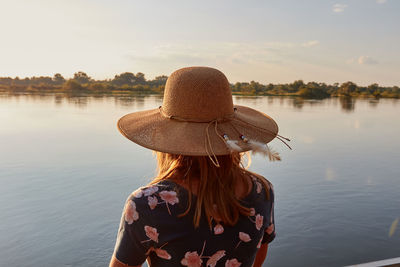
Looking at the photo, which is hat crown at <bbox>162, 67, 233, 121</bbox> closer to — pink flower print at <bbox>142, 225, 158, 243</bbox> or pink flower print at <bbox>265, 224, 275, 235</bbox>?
pink flower print at <bbox>142, 225, 158, 243</bbox>

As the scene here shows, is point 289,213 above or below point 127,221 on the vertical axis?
below

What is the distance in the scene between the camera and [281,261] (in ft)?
15.4

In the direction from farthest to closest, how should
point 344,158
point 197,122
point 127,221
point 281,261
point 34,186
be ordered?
point 344,158 → point 34,186 → point 281,261 → point 197,122 → point 127,221

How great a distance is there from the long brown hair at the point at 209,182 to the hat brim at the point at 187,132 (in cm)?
5

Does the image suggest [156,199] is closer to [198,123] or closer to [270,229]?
[198,123]

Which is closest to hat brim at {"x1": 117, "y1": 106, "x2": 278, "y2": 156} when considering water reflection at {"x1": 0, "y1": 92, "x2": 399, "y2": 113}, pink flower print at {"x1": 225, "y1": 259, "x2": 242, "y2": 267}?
pink flower print at {"x1": 225, "y1": 259, "x2": 242, "y2": 267}

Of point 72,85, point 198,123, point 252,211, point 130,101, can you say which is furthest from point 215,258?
point 72,85

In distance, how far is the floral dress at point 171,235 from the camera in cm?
92

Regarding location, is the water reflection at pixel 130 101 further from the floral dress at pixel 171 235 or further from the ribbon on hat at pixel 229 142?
the floral dress at pixel 171 235

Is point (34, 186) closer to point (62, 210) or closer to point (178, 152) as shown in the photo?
point (62, 210)

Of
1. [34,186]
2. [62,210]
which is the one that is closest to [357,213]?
[62,210]

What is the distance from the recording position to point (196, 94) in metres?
1.06

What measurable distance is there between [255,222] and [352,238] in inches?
193

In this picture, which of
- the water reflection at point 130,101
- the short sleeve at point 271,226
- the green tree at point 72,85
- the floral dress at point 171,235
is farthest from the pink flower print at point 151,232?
the green tree at point 72,85
